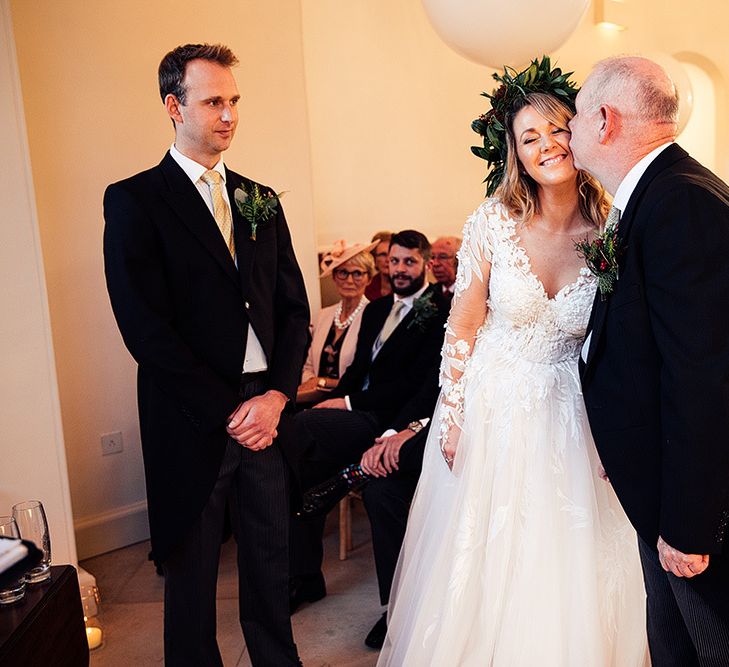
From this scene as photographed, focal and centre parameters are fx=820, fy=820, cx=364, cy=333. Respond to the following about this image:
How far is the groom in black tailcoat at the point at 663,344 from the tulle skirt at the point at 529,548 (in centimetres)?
33

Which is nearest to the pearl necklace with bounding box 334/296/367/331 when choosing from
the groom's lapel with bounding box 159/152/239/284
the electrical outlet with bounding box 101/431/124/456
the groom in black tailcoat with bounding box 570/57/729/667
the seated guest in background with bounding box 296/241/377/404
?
the seated guest in background with bounding box 296/241/377/404

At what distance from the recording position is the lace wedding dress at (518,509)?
219 centimetres

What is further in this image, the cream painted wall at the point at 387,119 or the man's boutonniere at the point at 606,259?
the cream painted wall at the point at 387,119

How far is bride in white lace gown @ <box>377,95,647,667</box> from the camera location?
220cm

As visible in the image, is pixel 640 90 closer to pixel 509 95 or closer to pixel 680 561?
pixel 509 95

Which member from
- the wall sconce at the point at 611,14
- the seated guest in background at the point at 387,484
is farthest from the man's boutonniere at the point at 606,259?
the wall sconce at the point at 611,14

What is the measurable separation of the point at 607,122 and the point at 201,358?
1308 millimetres

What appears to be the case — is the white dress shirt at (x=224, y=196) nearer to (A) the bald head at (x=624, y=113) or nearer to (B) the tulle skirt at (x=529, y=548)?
(B) the tulle skirt at (x=529, y=548)

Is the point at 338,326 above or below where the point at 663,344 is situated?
below

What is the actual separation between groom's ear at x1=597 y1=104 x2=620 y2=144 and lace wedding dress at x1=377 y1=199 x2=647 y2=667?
0.59m

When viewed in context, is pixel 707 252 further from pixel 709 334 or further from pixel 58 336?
pixel 58 336

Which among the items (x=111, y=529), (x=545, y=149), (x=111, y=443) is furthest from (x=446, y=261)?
(x=545, y=149)

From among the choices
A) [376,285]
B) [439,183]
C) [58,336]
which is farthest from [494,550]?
[439,183]

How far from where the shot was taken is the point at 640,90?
A: 5.66 feet
